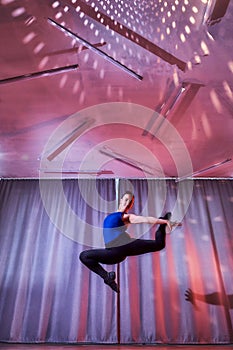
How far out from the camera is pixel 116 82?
2.93m

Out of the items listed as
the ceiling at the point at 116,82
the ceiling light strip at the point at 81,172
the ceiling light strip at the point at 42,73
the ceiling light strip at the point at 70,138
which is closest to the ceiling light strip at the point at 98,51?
the ceiling at the point at 116,82

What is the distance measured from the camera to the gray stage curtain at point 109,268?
4500 millimetres

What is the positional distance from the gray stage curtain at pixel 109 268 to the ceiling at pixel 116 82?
87 centimetres

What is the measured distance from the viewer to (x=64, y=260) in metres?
4.95

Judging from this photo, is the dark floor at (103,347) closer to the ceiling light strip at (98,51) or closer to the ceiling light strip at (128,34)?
the ceiling light strip at (98,51)

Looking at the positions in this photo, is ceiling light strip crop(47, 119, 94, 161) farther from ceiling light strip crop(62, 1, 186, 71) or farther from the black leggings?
the black leggings

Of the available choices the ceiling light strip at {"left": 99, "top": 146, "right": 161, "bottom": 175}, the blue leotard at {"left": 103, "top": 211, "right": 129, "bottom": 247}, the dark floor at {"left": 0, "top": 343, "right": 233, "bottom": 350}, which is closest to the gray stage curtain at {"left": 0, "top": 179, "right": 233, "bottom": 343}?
the dark floor at {"left": 0, "top": 343, "right": 233, "bottom": 350}

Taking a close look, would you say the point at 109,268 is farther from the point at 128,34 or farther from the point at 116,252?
the point at 128,34

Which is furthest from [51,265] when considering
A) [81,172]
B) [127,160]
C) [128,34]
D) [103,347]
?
[128,34]

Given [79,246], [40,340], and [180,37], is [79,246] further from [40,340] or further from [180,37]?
[180,37]

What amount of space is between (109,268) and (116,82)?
10.6 feet

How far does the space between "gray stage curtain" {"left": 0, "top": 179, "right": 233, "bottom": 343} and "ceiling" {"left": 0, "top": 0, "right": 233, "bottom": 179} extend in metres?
0.87

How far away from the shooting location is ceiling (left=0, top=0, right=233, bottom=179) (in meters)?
2.23

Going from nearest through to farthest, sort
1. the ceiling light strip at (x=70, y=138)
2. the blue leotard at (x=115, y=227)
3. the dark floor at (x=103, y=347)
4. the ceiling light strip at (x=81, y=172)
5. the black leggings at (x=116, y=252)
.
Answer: the black leggings at (x=116, y=252) < the blue leotard at (x=115, y=227) < the ceiling light strip at (x=70, y=138) < the dark floor at (x=103, y=347) < the ceiling light strip at (x=81, y=172)
